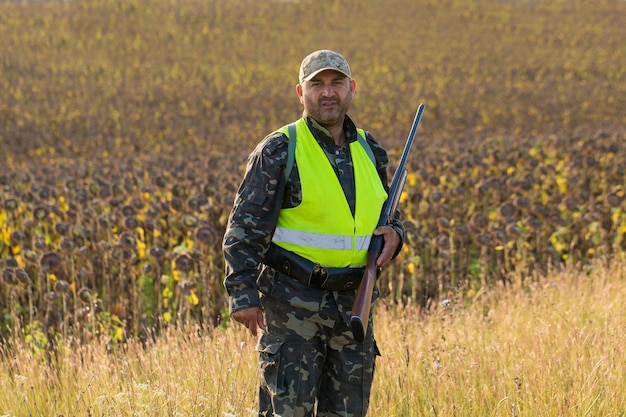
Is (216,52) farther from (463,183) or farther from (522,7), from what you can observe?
(463,183)

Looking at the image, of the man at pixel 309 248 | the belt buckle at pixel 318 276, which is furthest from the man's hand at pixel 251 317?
the belt buckle at pixel 318 276

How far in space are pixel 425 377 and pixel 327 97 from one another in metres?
1.98

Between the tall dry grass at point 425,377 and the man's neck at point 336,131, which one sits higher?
the man's neck at point 336,131

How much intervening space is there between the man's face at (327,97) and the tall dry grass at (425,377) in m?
1.45

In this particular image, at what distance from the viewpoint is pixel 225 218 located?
917 cm

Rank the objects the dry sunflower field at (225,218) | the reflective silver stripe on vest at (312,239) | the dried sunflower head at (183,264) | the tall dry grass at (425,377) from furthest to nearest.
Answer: the dried sunflower head at (183,264) < the dry sunflower field at (225,218) < the tall dry grass at (425,377) < the reflective silver stripe on vest at (312,239)

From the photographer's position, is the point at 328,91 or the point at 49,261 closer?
the point at 328,91

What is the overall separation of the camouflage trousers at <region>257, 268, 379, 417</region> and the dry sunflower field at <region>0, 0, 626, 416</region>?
61 centimetres

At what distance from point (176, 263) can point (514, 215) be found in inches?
178

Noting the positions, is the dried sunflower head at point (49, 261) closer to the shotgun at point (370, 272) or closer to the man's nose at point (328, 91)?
the shotgun at point (370, 272)

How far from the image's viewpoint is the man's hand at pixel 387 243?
3.41 m

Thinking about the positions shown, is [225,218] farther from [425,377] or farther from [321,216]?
[321,216]

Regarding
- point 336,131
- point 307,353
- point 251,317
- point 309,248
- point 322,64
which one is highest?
point 322,64

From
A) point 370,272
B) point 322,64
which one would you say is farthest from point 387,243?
point 322,64
